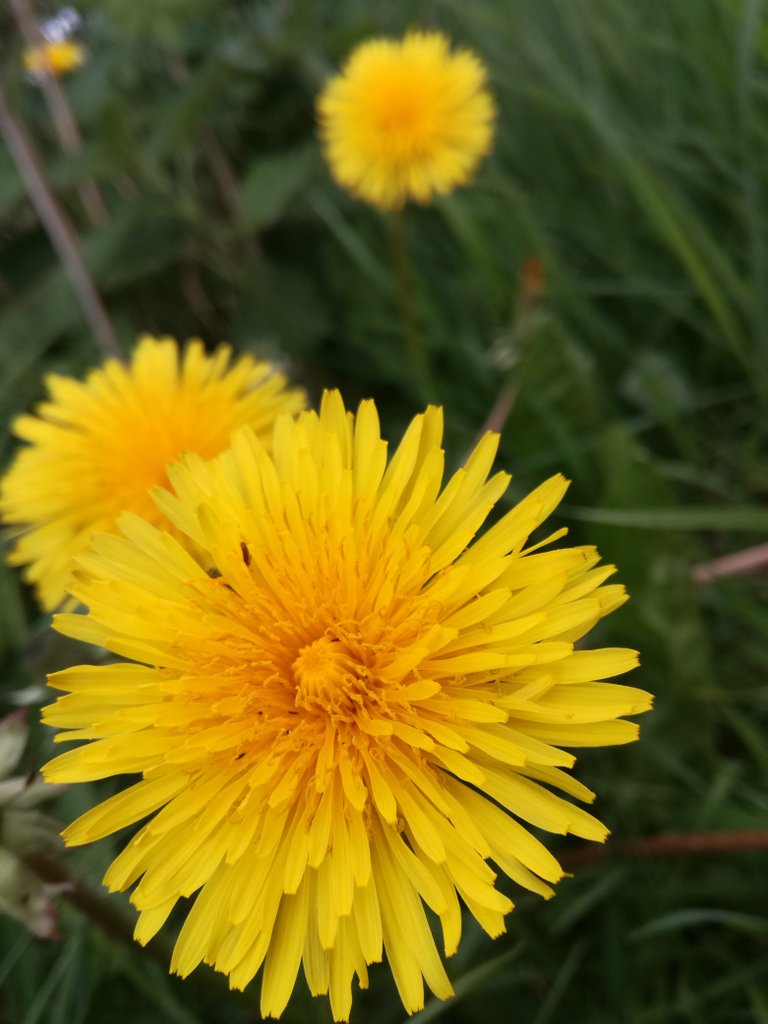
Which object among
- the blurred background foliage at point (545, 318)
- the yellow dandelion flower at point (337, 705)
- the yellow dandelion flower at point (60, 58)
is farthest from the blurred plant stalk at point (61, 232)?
the yellow dandelion flower at point (337, 705)

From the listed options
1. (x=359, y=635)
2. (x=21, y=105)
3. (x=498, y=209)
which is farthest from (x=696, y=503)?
(x=21, y=105)

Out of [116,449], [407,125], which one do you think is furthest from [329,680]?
[407,125]

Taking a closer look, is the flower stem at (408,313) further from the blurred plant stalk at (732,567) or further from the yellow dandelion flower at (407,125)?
the blurred plant stalk at (732,567)

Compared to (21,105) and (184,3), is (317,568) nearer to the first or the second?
(184,3)

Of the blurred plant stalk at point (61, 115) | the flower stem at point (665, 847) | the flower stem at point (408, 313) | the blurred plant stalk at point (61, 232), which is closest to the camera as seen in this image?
the flower stem at point (665, 847)

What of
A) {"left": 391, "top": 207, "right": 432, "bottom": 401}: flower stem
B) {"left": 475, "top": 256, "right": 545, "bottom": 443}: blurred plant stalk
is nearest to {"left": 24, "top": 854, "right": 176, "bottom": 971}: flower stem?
{"left": 475, "top": 256, "right": 545, "bottom": 443}: blurred plant stalk

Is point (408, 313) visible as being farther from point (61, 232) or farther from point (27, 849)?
point (27, 849)

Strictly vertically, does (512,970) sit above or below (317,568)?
below
